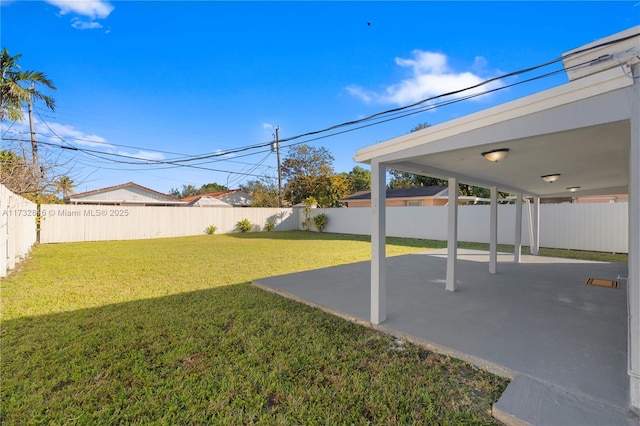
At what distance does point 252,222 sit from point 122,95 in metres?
9.36

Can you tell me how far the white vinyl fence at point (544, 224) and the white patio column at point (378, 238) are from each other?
8.16 m

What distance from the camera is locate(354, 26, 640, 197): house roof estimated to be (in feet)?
6.36

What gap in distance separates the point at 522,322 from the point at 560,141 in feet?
6.92

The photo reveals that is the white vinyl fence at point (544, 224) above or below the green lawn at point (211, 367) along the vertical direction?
above

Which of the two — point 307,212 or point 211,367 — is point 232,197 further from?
point 211,367

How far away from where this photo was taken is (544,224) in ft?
35.6

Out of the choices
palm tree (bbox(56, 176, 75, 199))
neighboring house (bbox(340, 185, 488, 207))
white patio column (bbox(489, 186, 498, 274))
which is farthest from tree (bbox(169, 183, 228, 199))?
white patio column (bbox(489, 186, 498, 274))

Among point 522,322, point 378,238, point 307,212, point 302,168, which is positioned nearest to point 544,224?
point 522,322

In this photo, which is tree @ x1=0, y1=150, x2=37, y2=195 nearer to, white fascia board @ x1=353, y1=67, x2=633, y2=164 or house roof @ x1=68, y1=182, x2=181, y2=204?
white fascia board @ x1=353, y1=67, x2=633, y2=164

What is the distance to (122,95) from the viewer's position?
46.6 feet

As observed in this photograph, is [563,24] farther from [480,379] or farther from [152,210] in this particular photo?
[152,210]

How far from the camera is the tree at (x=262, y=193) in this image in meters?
22.1

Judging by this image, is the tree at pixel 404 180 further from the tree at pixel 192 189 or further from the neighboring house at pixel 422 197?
the tree at pixel 192 189

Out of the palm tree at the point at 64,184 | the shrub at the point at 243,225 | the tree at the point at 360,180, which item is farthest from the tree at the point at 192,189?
the palm tree at the point at 64,184
